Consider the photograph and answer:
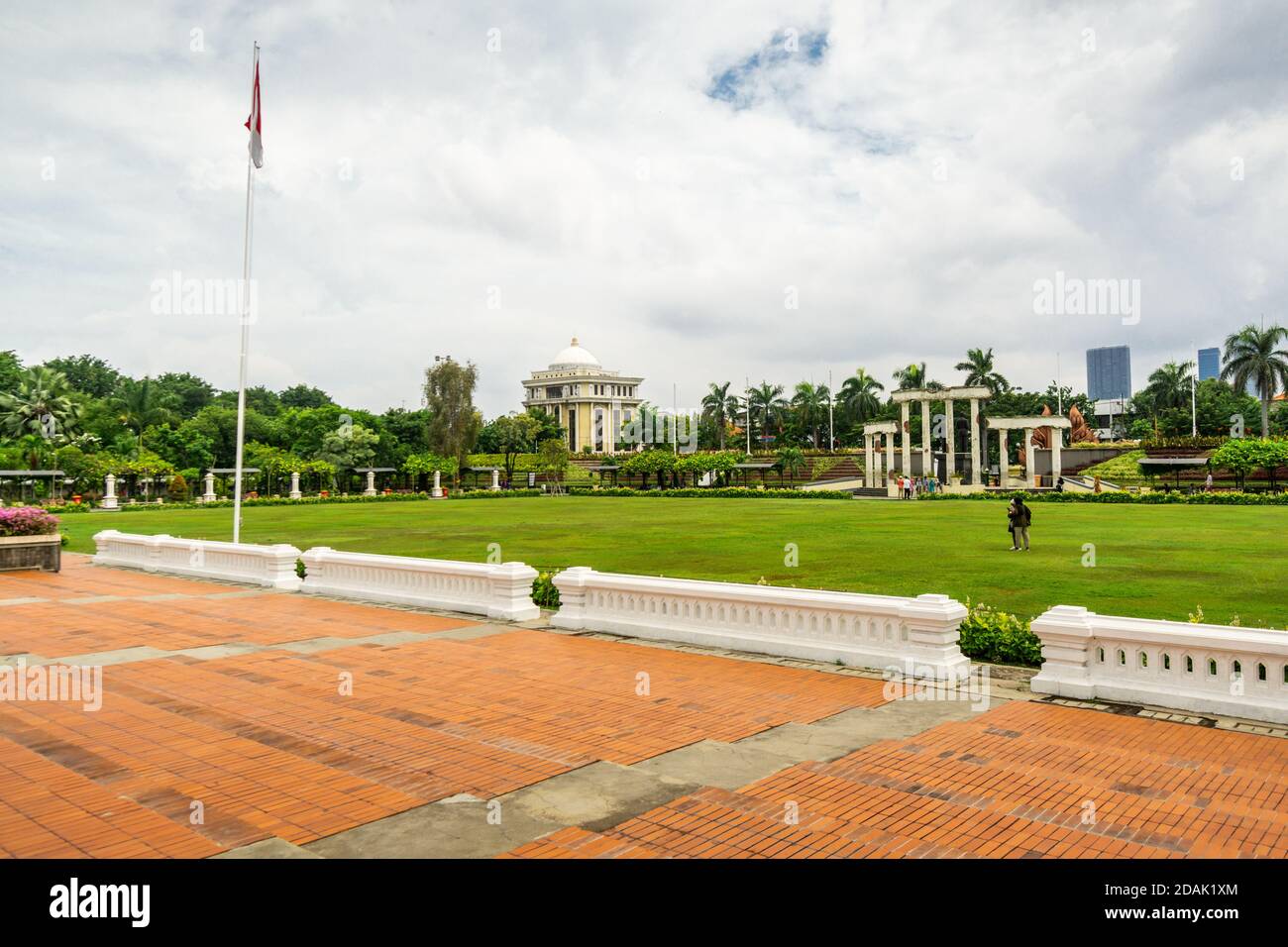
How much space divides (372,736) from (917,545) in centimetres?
1964

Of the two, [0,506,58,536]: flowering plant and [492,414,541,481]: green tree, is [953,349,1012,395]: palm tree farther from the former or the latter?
[0,506,58,536]: flowering plant

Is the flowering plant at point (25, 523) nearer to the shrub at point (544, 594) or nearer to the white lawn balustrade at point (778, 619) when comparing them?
the shrub at point (544, 594)

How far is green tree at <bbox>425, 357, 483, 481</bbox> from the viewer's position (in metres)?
86.1

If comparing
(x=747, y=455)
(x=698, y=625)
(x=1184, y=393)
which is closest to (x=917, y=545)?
(x=698, y=625)

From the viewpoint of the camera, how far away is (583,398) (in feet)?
488

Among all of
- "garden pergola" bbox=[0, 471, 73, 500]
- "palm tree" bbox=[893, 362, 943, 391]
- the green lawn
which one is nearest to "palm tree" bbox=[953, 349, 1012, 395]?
"palm tree" bbox=[893, 362, 943, 391]

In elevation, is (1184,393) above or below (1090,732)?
above

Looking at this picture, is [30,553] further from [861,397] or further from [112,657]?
[861,397]

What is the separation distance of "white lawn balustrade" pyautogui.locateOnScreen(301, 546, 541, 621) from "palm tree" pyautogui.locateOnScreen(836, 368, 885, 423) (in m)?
84.9

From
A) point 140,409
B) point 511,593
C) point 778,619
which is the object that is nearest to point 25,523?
point 511,593

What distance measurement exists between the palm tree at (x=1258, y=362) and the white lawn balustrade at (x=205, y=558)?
77.8 m

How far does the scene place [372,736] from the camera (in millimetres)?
7477
